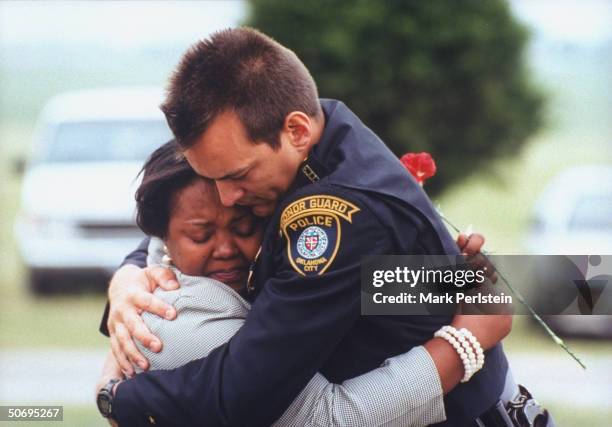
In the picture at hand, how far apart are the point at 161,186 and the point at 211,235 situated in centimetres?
18

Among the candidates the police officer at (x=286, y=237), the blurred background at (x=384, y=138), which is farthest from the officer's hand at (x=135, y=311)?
the blurred background at (x=384, y=138)

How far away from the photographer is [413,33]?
10.4 metres

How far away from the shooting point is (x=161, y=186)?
269cm

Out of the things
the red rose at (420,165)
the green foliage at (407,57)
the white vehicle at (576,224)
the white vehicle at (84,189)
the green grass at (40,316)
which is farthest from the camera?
the white vehicle at (84,189)

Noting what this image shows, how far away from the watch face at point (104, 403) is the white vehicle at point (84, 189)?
27.9 feet

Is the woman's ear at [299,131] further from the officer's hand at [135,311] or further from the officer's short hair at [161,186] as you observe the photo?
the officer's hand at [135,311]

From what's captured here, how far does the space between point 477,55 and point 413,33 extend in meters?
0.76

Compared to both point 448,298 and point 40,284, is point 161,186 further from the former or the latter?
point 40,284

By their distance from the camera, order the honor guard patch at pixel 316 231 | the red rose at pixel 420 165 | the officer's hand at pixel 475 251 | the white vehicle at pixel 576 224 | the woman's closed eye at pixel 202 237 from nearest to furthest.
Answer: the honor guard patch at pixel 316 231, the officer's hand at pixel 475 251, the woman's closed eye at pixel 202 237, the red rose at pixel 420 165, the white vehicle at pixel 576 224

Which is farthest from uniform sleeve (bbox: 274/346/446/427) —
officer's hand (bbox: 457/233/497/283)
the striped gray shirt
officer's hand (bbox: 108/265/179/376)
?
officer's hand (bbox: 108/265/179/376)

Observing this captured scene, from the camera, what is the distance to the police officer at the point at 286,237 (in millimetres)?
2328

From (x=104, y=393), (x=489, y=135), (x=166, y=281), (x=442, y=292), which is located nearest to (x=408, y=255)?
(x=442, y=292)

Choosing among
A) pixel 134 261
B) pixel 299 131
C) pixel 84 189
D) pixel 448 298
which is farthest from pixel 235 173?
pixel 84 189

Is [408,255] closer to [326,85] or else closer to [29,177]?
[326,85]
